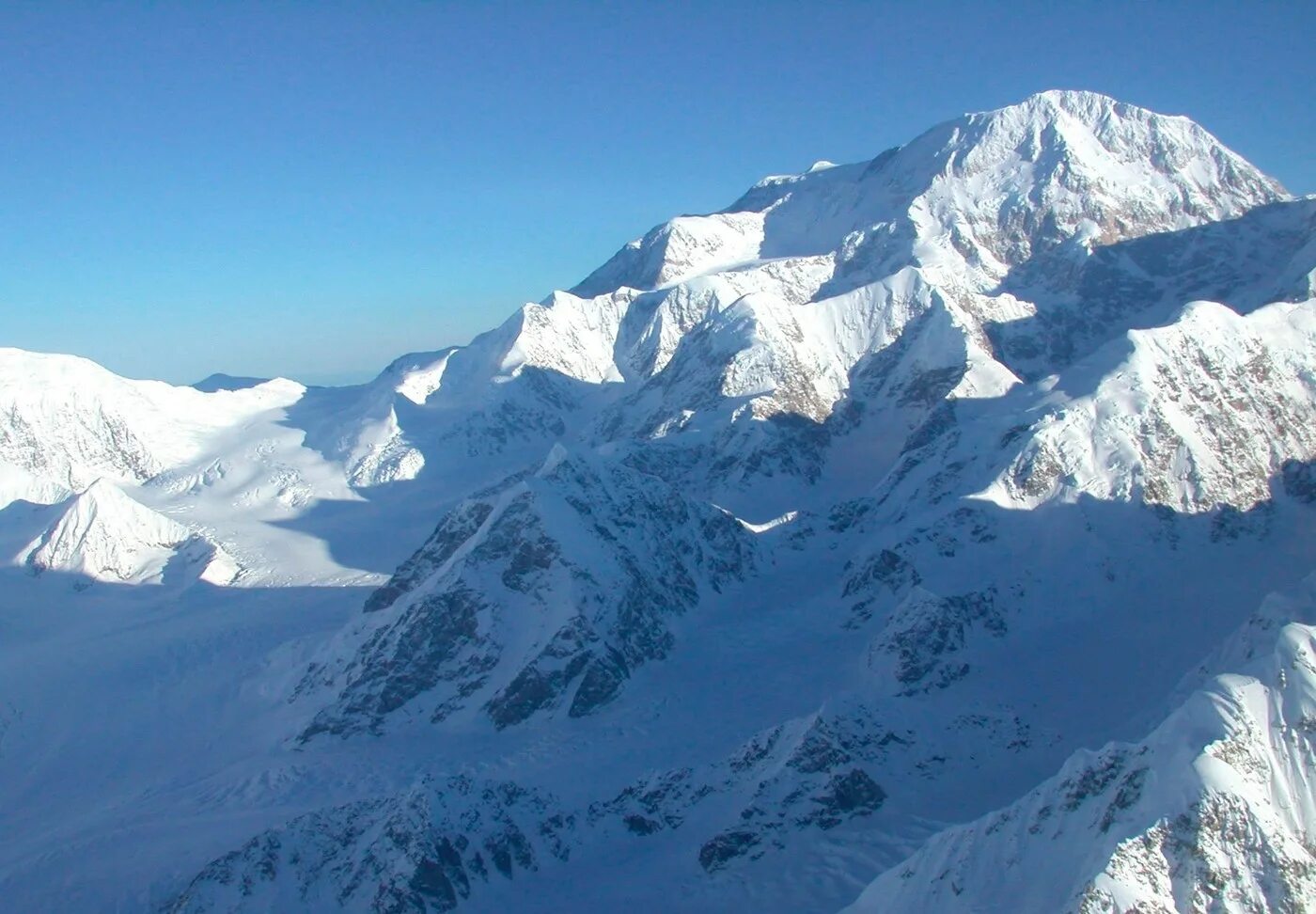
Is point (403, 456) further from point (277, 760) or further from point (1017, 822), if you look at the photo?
Result: point (1017, 822)

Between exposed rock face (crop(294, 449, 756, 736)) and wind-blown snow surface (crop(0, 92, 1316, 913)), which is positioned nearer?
wind-blown snow surface (crop(0, 92, 1316, 913))

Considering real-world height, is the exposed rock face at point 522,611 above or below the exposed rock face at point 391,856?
above

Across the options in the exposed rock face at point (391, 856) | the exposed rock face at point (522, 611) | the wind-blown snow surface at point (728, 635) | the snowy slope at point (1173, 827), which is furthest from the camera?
the exposed rock face at point (522, 611)

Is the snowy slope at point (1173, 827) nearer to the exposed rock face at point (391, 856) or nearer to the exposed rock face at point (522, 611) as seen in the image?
the exposed rock face at point (391, 856)

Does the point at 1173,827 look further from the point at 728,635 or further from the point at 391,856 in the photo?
the point at 728,635

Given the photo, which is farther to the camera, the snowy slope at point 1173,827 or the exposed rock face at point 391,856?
the exposed rock face at point 391,856

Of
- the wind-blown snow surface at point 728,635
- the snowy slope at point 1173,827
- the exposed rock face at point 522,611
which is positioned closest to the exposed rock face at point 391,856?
the wind-blown snow surface at point 728,635

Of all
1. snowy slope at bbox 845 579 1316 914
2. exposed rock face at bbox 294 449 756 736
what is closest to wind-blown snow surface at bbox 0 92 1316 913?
snowy slope at bbox 845 579 1316 914

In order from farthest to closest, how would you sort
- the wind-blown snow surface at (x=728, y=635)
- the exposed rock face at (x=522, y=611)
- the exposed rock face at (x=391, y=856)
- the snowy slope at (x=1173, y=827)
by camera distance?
1. the exposed rock face at (x=522, y=611)
2. the exposed rock face at (x=391, y=856)
3. the wind-blown snow surface at (x=728, y=635)
4. the snowy slope at (x=1173, y=827)

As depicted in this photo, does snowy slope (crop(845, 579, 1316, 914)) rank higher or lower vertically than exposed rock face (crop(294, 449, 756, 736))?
lower

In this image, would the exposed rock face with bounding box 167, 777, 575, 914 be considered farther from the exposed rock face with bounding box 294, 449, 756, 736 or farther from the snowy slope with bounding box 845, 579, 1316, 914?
the snowy slope with bounding box 845, 579, 1316, 914

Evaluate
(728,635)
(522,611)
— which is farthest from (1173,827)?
(728,635)
